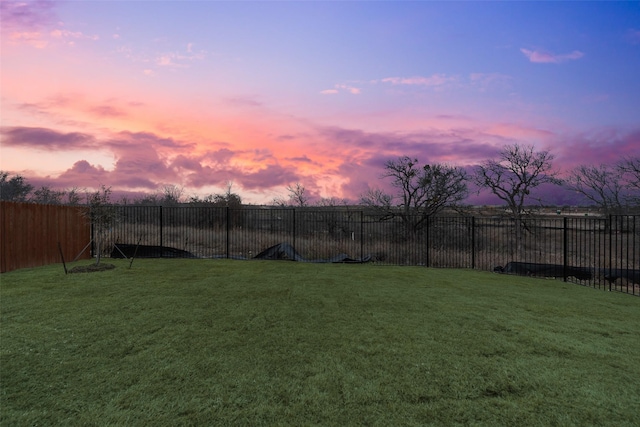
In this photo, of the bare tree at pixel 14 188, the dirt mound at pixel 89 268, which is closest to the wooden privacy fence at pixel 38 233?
the dirt mound at pixel 89 268

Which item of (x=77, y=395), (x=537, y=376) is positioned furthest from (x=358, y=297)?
(x=77, y=395)

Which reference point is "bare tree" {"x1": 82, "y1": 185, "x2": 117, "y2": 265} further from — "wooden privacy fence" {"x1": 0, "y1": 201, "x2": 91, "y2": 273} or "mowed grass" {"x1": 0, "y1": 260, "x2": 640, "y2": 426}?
"mowed grass" {"x1": 0, "y1": 260, "x2": 640, "y2": 426}

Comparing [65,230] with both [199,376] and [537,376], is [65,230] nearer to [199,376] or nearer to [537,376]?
[199,376]

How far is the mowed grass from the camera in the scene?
2.66 meters

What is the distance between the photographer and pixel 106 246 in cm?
1473

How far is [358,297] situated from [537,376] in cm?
375

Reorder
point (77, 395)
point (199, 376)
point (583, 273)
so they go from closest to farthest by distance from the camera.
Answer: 1. point (77, 395)
2. point (199, 376)
3. point (583, 273)

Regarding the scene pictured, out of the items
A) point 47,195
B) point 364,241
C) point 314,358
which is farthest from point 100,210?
point 47,195

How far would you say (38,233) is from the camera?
11.2 meters

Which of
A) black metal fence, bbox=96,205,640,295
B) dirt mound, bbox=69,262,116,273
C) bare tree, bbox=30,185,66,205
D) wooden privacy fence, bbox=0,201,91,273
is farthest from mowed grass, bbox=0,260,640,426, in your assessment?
bare tree, bbox=30,185,66,205

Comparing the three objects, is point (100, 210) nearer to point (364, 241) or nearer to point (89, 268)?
point (89, 268)

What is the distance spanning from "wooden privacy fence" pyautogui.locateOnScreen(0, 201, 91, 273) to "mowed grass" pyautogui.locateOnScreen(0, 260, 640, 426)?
4.14 metres

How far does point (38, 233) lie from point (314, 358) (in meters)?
11.9

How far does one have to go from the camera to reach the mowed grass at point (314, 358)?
2660mm
